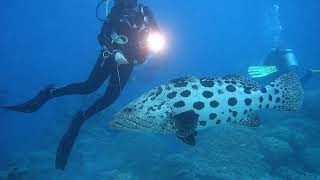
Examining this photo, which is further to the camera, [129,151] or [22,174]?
[129,151]

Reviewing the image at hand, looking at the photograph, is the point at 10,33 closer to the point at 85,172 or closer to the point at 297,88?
the point at 85,172

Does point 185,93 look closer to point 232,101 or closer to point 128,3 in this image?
point 232,101

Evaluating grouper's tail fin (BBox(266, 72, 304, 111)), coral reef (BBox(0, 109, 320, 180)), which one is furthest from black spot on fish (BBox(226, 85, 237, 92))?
coral reef (BBox(0, 109, 320, 180))

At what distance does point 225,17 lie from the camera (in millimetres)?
182500

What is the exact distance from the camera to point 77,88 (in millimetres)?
7086

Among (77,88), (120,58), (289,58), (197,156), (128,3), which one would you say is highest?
(289,58)

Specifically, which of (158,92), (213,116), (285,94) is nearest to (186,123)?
(213,116)

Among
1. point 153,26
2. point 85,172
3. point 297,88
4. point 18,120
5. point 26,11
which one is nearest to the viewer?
point 297,88

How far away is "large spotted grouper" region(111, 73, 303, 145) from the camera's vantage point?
4.41 m

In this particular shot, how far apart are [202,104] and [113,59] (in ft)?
8.34

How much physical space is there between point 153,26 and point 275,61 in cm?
852

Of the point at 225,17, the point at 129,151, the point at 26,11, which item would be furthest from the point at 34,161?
the point at 225,17

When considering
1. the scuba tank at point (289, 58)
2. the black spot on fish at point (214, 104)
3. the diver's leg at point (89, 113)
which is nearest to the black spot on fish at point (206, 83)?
the black spot on fish at point (214, 104)

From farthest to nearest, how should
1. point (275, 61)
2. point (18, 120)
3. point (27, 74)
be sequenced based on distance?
point (27, 74)
point (18, 120)
point (275, 61)
